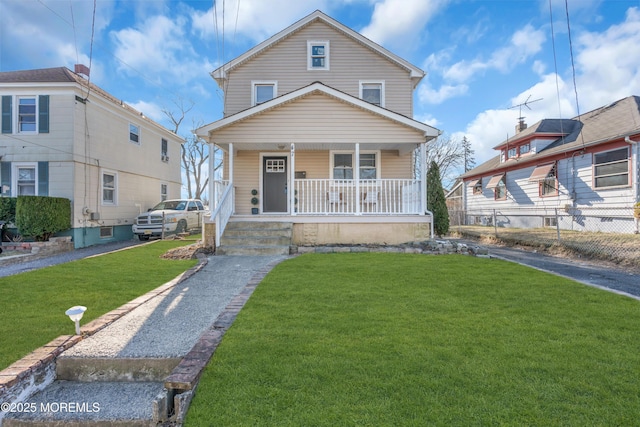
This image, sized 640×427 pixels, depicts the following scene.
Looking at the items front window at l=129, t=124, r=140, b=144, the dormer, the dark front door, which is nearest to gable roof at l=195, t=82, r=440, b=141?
the dark front door

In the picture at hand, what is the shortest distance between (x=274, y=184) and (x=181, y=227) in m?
5.43

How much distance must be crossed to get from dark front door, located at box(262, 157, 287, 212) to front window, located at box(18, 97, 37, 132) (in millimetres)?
8013

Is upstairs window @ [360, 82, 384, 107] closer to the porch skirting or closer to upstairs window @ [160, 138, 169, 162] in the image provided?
the porch skirting

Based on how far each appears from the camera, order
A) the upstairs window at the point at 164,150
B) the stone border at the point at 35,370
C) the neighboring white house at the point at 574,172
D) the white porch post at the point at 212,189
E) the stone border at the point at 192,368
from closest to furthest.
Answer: the stone border at the point at 192,368, the stone border at the point at 35,370, the white porch post at the point at 212,189, the neighboring white house at the point at 574,172, the upstairs window at the point at 164,150

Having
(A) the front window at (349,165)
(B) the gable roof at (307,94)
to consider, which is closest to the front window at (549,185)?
(B) the gable roof at (307,94)

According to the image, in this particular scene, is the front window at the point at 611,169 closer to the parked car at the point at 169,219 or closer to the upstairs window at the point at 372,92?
the upstairs window at the point at 372,92

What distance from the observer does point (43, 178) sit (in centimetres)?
1084

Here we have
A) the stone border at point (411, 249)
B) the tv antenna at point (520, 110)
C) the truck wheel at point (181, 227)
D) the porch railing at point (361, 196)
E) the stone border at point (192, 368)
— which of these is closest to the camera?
the stone border at point (192, 368)

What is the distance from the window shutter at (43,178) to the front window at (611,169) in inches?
813

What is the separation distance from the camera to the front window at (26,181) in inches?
429

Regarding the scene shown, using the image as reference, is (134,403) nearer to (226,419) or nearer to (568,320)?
(226,419)

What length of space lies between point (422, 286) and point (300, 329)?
2546mm

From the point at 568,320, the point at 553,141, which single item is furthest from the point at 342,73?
the point at 553,141

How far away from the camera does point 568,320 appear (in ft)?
11.8
